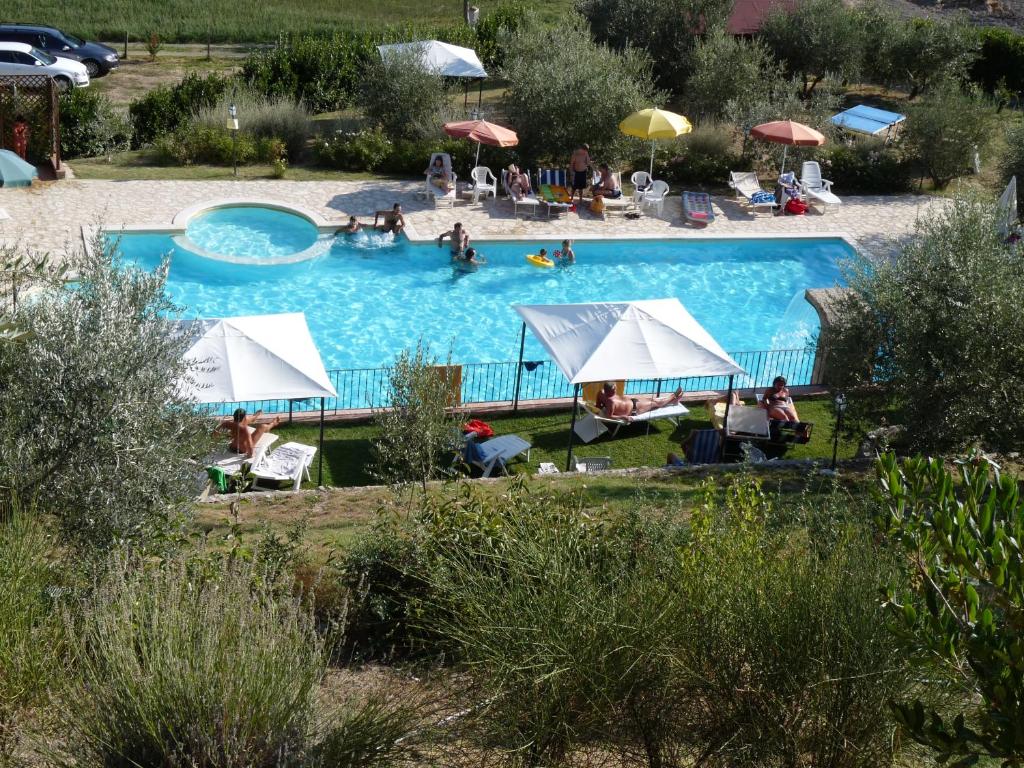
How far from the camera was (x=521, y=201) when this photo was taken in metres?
24.5

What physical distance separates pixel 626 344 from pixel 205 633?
977 cm

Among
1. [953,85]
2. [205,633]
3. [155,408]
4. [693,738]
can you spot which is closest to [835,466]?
[693,738]

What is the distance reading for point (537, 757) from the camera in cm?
680

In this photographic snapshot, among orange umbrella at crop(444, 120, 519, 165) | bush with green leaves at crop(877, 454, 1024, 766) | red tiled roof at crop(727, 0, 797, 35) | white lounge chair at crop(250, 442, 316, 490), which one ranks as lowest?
white lounge chair at crop(250, 442, 316, 490)

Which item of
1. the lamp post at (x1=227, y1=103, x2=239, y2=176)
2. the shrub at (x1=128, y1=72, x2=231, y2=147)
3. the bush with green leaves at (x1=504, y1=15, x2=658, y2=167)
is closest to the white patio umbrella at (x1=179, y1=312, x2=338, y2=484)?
the lamp post at (x1=227, y1=103, x2=239, y2=176)

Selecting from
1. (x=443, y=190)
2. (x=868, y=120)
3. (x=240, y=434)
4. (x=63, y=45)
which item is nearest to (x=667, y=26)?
(x=868, y=120)

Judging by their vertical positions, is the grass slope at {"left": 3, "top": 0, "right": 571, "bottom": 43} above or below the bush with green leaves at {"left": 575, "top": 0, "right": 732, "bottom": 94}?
below

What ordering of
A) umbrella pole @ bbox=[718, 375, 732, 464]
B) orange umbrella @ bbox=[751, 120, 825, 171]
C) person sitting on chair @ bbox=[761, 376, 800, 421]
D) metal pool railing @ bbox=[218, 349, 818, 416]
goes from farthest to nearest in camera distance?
1. orange umbrella @ bbox=[751, 120, 825, 171]
2. metal pool railing @ bbox=[218, 349, 818, 416]
3. person sitting on chair @ bbox=[761, 376, 800, 421]
4. umbrella pole @ bbox=[718, 375, 732, 464]

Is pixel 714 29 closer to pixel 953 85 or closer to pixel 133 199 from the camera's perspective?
pixel 953 85

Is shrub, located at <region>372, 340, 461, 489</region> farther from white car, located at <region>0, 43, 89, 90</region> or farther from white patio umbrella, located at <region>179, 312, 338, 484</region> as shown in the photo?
white car, located at <region>0, 43, 89, 90</region>

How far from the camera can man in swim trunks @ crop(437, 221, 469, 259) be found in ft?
73.3

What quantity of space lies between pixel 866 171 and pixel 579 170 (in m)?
7.94

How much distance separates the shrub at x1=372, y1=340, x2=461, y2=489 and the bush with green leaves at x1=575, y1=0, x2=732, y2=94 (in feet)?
72.4

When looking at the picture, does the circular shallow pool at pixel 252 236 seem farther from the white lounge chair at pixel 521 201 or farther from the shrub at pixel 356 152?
the white lounge chair at pixel 521 201
